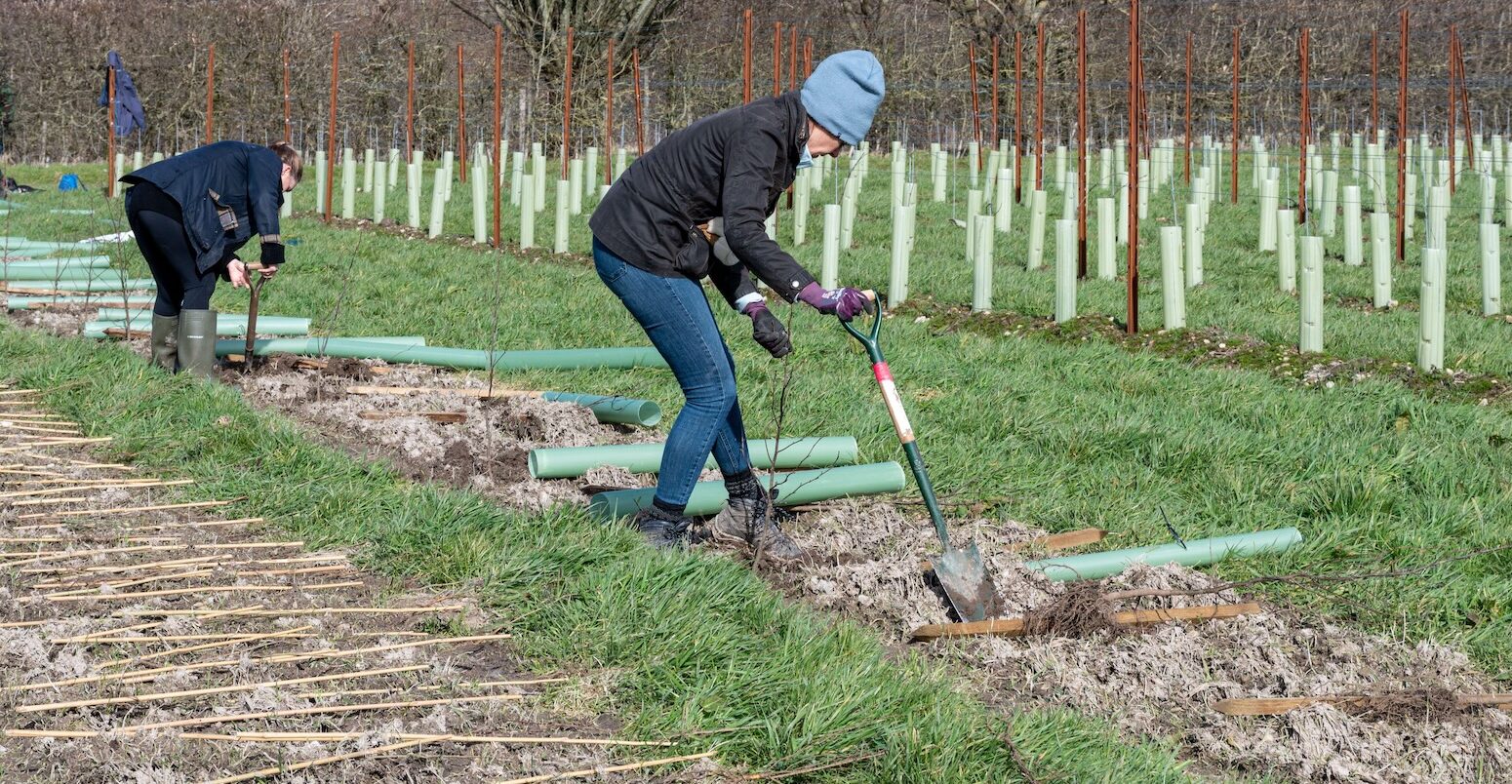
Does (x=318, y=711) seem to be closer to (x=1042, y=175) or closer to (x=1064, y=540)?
(x=1064, y=540)

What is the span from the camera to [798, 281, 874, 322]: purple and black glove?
4.05 metres

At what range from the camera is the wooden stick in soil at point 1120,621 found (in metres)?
4.03

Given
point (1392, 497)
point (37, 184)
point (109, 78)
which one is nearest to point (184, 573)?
point (1392, 497)

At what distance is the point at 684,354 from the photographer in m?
4.28

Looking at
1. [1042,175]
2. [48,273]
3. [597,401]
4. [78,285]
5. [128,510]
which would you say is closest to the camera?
[128,510]

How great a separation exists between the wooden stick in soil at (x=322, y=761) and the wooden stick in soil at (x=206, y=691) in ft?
1.19

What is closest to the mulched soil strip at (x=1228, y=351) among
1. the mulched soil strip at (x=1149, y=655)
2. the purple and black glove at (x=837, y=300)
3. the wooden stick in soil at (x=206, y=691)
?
the mulched soil strip at (x=1149, y=655)

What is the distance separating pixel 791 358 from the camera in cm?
780

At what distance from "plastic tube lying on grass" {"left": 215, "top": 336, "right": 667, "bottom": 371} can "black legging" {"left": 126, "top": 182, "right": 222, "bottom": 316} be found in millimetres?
409

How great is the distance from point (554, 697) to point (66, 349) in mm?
4907

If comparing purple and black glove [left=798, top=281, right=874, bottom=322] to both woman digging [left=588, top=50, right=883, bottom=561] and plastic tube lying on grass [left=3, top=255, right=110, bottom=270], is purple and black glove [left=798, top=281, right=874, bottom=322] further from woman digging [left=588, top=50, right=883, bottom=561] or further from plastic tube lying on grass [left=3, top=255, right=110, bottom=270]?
plastic tube lying on grass [left=3, top=255, right=110, bottom=270]

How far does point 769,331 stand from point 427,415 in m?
2.64

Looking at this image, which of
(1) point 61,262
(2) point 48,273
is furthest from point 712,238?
(1) point 61,262

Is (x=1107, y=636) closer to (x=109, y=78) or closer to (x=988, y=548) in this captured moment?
(x=988, y=548)
